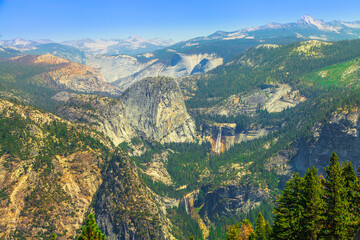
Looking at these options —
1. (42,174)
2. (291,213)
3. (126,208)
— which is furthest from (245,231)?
(42,174)

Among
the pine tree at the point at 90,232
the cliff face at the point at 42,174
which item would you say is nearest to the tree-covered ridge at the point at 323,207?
the pine tree at the point at 90,232

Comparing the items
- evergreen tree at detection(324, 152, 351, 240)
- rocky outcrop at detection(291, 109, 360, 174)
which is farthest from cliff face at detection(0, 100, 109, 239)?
rocky outcrop at detection(291, 109, 360, 174)

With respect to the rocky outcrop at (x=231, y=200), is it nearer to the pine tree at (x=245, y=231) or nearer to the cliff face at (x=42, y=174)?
the cliff face at (x=42, y=174)

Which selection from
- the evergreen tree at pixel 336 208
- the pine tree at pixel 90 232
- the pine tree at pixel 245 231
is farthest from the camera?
the pine tree at pixel 245 231

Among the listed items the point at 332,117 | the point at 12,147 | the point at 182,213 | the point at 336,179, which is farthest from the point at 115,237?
the point at 332,117

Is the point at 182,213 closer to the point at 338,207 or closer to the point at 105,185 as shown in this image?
the point at 105,185

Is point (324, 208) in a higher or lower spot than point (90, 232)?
lower

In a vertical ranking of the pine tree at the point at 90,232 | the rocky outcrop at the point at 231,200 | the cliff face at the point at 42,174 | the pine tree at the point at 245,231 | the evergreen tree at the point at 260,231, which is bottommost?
the rocky outcrop at the point at 231,200

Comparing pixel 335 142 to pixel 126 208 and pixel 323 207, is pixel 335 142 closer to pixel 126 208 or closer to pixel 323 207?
pixel 126 208
